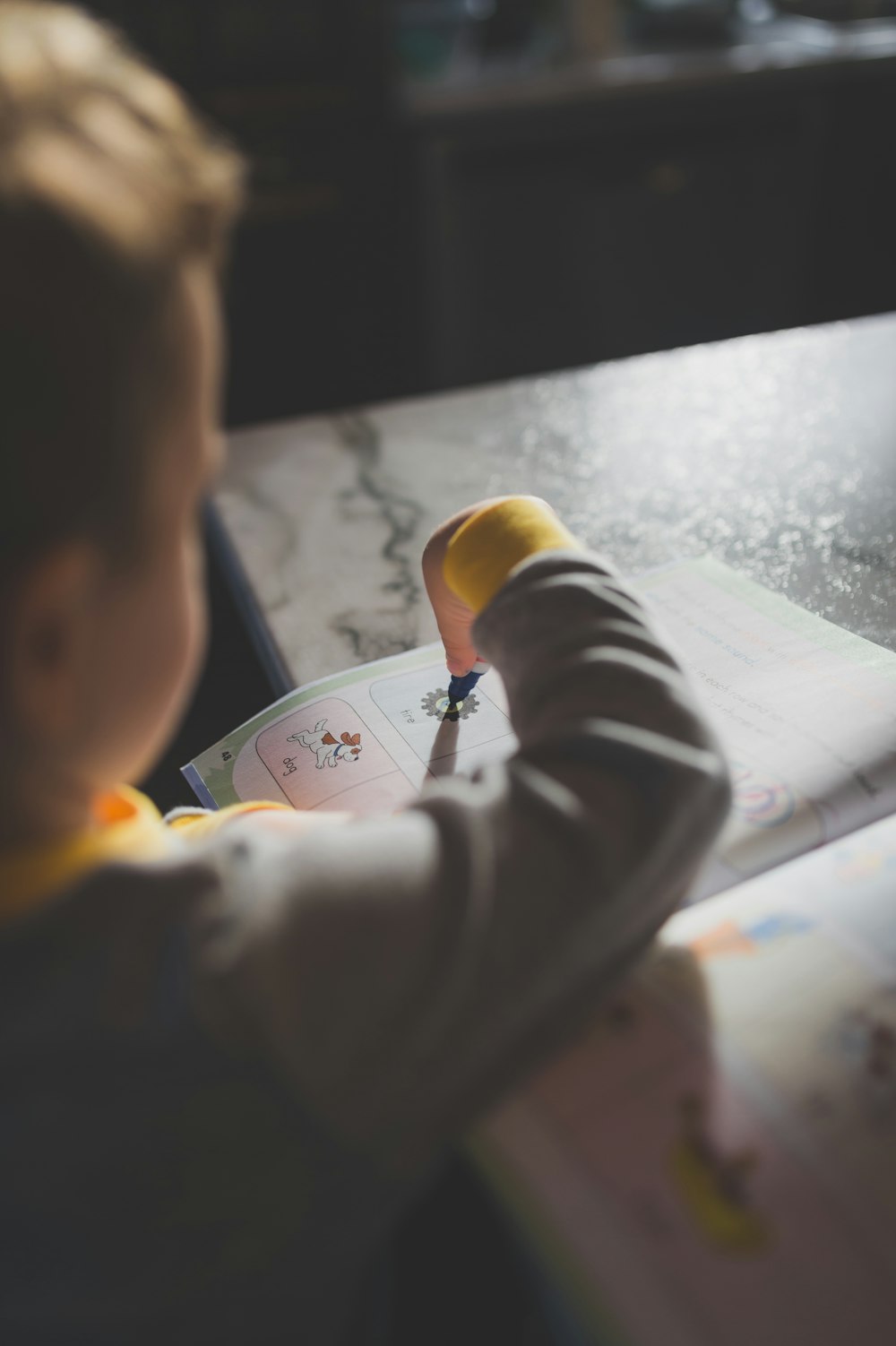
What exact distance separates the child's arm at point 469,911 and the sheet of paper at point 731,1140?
24 mm

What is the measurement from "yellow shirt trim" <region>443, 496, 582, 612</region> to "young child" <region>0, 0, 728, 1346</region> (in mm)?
149

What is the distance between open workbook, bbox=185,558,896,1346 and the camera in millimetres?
307

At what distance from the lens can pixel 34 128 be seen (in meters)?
0.28

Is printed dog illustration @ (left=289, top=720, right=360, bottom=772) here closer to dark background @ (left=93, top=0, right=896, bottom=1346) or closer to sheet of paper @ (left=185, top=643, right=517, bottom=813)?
sheet of paper @ (left=185, top=643, right=517, bottom=813)

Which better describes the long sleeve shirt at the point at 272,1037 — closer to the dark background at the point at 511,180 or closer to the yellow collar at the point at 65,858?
the yellow collar at the point at 65,858

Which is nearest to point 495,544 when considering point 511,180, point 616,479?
point 616,479

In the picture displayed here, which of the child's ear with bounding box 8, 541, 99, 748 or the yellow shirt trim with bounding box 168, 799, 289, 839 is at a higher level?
the child's ear with bounding box 8, 541, 99, 748

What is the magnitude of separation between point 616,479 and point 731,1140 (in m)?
0.54

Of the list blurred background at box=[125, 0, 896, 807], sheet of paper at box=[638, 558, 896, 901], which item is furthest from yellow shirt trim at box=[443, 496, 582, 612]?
blurred background at box=[125, 0, 896, 807]

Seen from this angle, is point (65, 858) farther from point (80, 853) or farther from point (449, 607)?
point (449, 607)

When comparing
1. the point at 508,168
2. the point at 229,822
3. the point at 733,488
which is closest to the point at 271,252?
the point at 508,168

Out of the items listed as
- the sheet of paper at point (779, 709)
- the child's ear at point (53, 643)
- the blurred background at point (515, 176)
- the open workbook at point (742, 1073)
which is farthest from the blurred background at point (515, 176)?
the child's ear at point (53, 643)

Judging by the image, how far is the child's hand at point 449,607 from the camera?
0.54 m

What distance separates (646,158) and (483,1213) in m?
2.11
